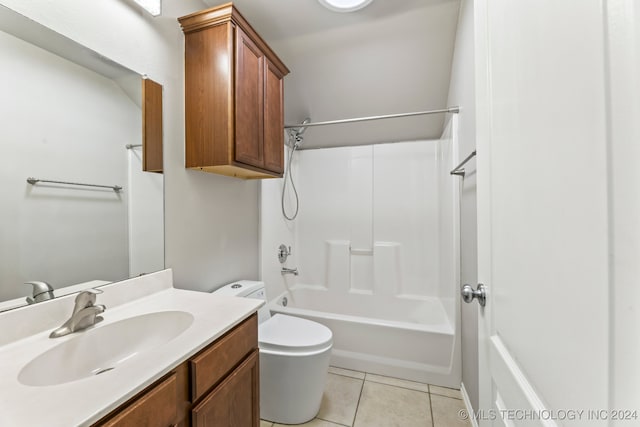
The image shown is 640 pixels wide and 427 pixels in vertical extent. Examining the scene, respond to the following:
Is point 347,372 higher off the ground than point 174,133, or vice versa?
point 174,133

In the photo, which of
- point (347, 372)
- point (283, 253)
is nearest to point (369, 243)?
point (283, 253)

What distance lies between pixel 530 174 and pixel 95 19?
162 cm

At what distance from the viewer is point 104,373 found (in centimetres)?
63

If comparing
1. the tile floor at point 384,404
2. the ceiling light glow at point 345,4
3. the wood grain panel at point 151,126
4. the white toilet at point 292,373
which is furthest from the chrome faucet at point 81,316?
the ceiling light glow at point 345,4

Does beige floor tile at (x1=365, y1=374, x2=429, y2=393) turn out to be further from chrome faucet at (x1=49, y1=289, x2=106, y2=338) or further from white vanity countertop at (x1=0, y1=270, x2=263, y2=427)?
chrome faucet at (x1=49, y1=289, x2=106, y2=338)

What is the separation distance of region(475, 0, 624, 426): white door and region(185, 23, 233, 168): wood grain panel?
3.68ft

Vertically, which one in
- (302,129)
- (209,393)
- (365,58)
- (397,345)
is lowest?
(397,345)

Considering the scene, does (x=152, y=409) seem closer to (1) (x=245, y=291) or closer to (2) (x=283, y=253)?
(1) (x=245, y=291)

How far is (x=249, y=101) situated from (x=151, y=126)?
511 mm

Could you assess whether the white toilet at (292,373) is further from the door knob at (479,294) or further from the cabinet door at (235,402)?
the door knob at (479,294)

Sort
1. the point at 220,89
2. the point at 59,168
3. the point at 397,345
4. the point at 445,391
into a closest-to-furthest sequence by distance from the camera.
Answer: the point at 59,168 → the point at 220,89 → the point at 445,391 → the point at 397,345

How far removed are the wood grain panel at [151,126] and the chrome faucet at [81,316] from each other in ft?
1.93

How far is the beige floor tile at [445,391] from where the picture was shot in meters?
1.75

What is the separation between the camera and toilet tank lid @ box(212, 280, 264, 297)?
1.58 metres
